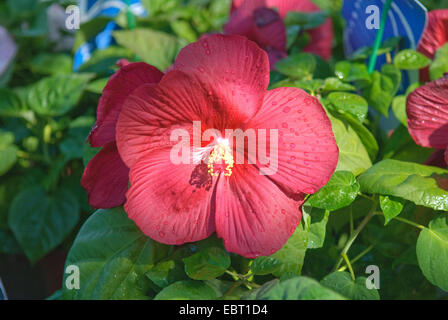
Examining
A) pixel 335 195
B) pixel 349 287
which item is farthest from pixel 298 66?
pixel 349 287

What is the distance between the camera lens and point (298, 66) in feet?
2.57

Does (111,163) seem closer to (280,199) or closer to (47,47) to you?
(280,199)

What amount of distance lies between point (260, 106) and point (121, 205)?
265 mm

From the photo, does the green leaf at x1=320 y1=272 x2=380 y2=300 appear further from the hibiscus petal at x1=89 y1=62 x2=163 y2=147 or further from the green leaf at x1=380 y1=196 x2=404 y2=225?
the hibiscus petal at x1=89 y1=62 x2=163 y2=147

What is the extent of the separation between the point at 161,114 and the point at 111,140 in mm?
85

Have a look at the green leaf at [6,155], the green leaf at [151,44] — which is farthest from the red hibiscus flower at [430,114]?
the green leaf at [6,155]

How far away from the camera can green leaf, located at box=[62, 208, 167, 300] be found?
64 cm

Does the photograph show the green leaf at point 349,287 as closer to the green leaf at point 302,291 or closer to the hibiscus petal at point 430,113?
the green leaf at point 302,291

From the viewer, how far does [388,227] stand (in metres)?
0.74

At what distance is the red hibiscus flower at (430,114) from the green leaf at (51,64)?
0.96 m

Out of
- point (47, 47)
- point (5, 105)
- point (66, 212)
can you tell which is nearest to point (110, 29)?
point (47, 47)

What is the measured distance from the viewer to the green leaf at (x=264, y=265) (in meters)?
0.58

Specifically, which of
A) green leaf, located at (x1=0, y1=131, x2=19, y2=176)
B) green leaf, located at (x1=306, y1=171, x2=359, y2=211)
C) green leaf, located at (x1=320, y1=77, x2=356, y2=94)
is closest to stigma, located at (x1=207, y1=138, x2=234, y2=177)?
green leaf, located at (x1=306, y1=171, x2=359, y2=211)

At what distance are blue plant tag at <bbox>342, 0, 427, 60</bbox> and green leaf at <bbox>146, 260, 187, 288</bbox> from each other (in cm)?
56
